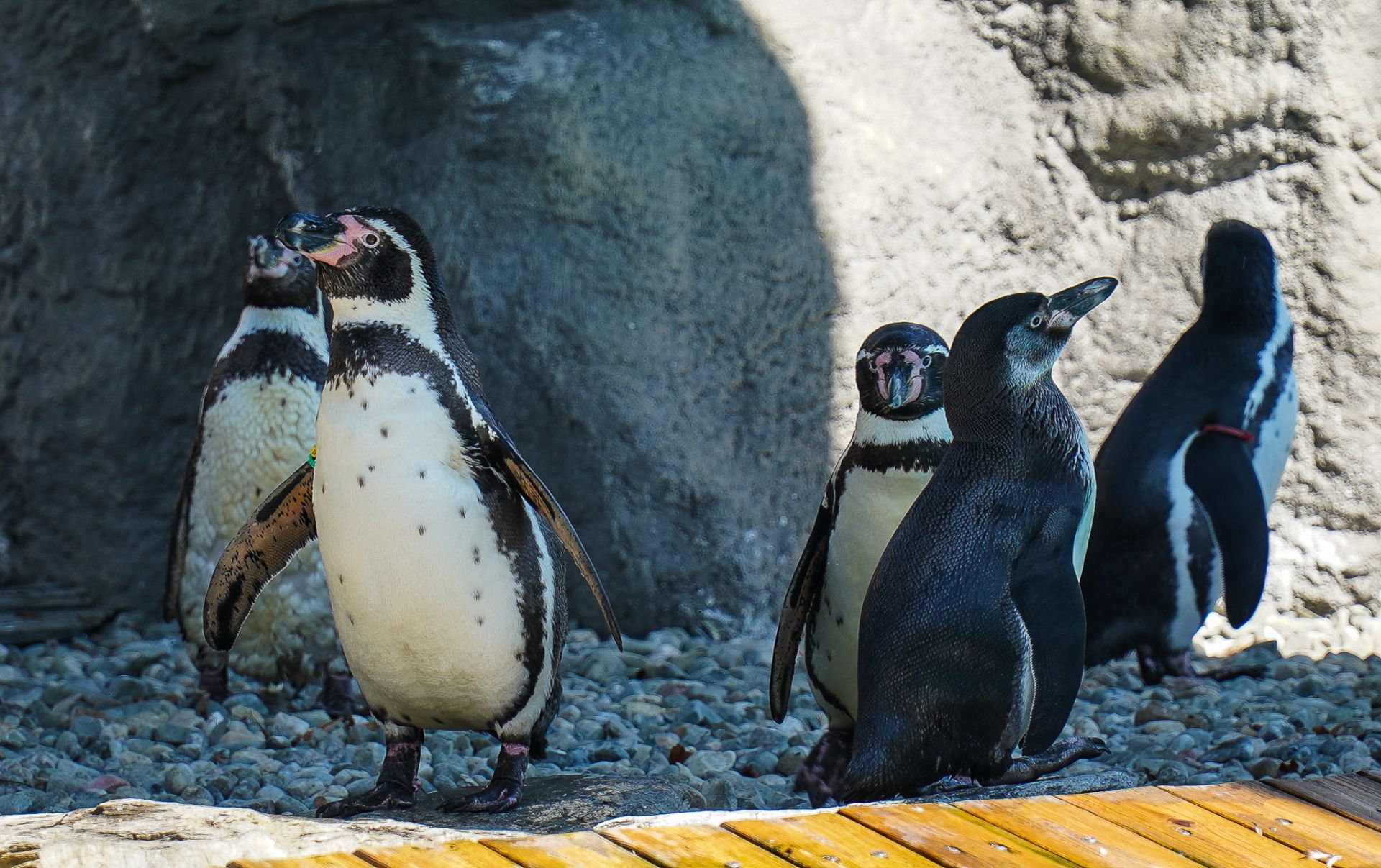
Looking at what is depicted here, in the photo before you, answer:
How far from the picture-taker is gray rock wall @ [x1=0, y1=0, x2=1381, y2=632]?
5230 millimetres

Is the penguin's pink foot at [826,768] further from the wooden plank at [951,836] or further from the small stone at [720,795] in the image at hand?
the wooden plank at [951,836]

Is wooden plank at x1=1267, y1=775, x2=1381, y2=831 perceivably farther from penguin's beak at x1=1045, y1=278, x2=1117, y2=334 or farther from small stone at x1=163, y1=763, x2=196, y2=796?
small stone at x1=163, y1=763, x2=196, y2=796

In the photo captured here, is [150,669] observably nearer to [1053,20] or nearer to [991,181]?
[991,181]

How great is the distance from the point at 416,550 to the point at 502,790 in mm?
489

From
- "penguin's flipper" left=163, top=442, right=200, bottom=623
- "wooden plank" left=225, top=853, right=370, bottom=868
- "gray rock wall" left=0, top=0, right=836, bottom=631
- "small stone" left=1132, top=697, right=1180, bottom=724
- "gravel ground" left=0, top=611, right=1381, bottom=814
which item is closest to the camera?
"wooden plank" left=225, top=853, right=370, bottom=868

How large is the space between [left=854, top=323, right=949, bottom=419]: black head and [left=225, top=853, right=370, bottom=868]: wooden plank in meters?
1.57

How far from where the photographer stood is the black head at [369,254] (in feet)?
10.1

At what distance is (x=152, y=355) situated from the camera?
580 cm

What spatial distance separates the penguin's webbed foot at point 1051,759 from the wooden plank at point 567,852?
918mm

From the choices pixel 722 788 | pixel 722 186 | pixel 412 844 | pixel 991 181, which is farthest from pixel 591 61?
pixel 412 844

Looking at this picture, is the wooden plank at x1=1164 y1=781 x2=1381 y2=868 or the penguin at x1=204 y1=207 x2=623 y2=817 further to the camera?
the penguin at x1=204 y1=207 x2=623 y2=817

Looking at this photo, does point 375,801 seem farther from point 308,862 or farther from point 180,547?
point 180,547

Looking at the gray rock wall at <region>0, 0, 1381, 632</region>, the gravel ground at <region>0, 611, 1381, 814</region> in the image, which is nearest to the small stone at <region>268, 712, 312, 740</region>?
the gravel ground at <region>0, 611, 1381, 814</region>

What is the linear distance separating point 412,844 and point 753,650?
9.12 ft
